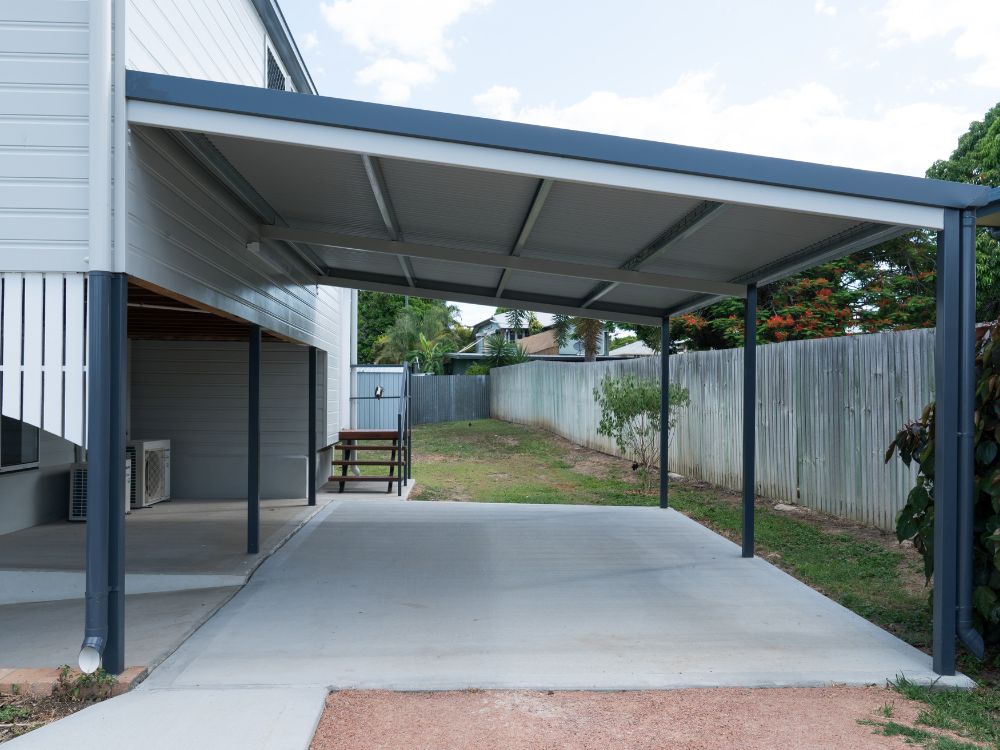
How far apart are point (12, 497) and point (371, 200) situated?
469 cm

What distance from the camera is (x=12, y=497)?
25.8 ft

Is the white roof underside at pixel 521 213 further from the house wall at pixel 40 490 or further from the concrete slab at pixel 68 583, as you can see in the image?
the house wall at pixel 40 490

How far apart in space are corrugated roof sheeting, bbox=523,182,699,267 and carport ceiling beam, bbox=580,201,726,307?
5 cm

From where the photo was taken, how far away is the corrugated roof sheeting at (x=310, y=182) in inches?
200

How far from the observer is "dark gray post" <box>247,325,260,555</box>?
275 inches

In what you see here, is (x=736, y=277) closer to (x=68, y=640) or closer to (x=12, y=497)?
(x=68, y=640)

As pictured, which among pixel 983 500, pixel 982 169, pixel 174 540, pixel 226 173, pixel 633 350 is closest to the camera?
pixel 983 500

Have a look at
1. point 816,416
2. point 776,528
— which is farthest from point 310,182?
point 816,416

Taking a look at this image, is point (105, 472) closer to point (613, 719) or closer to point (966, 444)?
point (613, 719)

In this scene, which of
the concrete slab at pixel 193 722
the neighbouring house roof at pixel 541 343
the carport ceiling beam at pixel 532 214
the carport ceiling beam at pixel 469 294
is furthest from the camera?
the neighbouring house roof at pixel 541 343

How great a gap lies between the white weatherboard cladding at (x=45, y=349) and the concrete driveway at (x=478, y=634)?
1463mm

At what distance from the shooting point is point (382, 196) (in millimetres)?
5809

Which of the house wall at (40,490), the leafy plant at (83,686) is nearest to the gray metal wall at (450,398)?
the house wall at (40,490)

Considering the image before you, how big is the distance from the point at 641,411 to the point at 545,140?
332 inches
